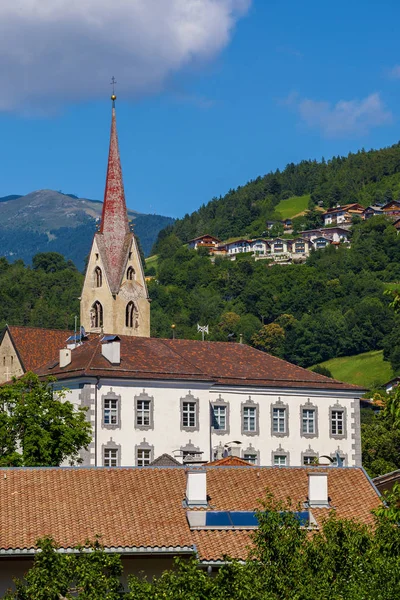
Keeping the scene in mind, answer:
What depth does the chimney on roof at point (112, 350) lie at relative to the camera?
76.8 m

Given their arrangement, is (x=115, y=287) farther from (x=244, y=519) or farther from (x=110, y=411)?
(x=244, y=519)

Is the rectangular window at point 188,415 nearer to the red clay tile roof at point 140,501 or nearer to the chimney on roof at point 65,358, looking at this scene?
the chimney on roof at point 65,358

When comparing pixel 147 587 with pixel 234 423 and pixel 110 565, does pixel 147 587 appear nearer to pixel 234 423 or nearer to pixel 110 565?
pixel 110 565

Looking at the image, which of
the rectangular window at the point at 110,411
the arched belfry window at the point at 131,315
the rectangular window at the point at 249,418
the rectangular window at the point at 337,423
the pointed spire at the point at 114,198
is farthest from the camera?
the pointed spire at the point at 114,198

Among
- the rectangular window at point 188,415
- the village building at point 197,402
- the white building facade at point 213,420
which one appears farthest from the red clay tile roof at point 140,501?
the rectangular window at point 188,415

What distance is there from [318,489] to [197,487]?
3648mm

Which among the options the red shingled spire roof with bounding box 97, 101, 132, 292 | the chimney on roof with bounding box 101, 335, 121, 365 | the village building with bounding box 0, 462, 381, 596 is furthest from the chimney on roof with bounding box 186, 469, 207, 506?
the red shingled spire roof with bounding box 97, 101, 132, 292

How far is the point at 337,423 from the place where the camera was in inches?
3273

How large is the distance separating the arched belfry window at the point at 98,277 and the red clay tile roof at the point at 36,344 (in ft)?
23.0

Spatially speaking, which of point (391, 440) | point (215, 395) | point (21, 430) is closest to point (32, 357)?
point (215, 395)

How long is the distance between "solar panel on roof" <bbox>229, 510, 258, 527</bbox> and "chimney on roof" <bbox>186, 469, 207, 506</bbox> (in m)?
0.95

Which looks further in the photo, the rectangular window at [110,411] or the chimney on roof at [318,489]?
the rectangular window at [110,411]

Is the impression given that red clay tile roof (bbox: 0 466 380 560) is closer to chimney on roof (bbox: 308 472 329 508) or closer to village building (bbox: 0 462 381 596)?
village building (bbox: 0 462 381 596)

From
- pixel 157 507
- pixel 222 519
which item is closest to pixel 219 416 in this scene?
pixel 157 507
